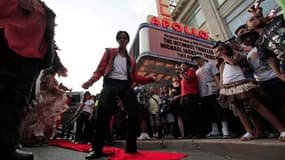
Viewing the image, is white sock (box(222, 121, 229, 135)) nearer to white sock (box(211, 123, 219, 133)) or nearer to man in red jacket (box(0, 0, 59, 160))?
white sock (box(211, 123, 219, 133))

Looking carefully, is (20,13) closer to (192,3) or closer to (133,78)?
(133,78)

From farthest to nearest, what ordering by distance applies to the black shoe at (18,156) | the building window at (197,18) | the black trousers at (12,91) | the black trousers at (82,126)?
the building window at (197,18) < the black trousers at (82,126) < the black shoe at (18,156) < the black trousers at (12,91)

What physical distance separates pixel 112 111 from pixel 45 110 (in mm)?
3506

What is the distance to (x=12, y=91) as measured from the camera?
5.27ft

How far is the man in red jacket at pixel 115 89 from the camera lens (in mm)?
2879

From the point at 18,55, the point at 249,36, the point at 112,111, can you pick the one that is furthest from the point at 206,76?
the point at 18,55

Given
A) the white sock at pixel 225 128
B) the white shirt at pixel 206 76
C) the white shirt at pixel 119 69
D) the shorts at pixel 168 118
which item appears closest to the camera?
the white shirt at pixel 119 69

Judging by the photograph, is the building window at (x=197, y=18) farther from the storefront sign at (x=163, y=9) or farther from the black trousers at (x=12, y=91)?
the black trousers at (x=12, y=91)

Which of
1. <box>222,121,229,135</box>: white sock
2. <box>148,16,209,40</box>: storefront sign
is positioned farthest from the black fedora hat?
<box>148,16,209,40</box>: storefront sign

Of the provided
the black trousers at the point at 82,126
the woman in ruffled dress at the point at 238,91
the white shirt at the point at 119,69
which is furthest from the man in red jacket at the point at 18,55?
the black trousers at the point at 82,126

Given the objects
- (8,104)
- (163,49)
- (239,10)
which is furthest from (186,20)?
(8,104)

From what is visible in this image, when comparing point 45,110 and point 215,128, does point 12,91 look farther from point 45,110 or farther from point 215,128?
point 45,110

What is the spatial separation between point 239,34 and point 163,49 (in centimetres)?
818

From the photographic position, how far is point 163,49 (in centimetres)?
1165
